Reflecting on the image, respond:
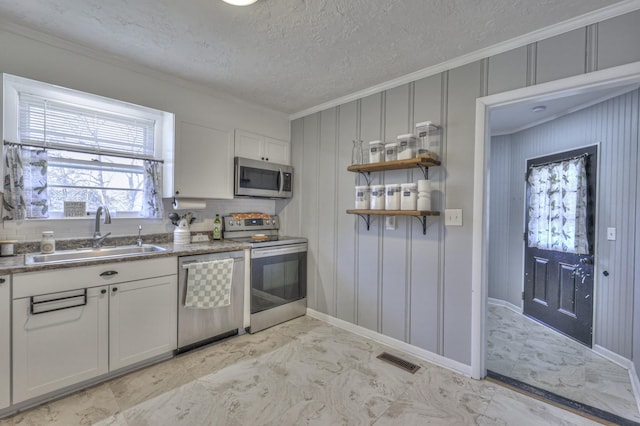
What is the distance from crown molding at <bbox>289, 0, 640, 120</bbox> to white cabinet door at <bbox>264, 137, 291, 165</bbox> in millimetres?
992

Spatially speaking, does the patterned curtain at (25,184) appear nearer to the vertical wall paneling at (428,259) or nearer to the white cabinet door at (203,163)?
the white cabinet door at (203,163)

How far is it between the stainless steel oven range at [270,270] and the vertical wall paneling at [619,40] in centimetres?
287

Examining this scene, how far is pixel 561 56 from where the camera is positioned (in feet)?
6.28

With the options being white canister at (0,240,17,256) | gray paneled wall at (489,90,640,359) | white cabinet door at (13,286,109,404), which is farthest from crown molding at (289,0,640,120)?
white canister at (0,240,17,256)

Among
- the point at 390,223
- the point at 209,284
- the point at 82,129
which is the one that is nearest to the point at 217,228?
the point at 209,284

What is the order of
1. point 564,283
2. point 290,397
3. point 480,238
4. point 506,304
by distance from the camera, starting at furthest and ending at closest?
point 506,304
point 564,283
point 480,238
point 290,397

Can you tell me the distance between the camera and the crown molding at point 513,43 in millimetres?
1717

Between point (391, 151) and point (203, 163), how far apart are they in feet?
6.02

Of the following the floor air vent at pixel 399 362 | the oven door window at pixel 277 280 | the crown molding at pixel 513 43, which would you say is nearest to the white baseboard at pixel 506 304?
the floor air vent at pixel 399 362

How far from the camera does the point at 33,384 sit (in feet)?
5.99

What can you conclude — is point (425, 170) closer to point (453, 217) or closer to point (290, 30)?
point (453, 217)

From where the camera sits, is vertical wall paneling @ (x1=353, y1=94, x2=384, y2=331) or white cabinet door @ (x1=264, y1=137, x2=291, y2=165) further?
white cabinet door @ (x1=264, y1=137, x2=291, y2=165)

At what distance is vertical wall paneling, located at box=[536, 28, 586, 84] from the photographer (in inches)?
72.9

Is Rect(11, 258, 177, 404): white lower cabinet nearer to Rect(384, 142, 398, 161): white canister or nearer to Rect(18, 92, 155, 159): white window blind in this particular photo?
Rect(18, 92, 155, 159): white window blind
